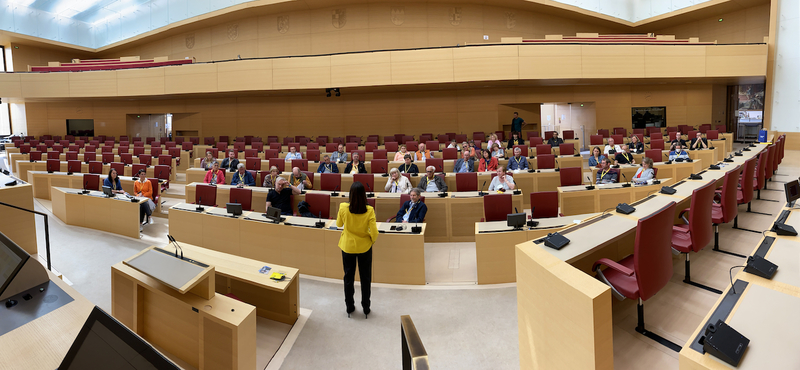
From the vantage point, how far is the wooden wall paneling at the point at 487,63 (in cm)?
1242

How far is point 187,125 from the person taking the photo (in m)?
17.9

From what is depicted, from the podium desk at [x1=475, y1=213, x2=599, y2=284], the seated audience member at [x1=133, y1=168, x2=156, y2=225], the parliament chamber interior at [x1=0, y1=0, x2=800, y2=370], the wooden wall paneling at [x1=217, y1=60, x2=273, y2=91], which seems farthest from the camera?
the wooden wall paneling at [x1=217, y1=60, x2=273, y2=91]

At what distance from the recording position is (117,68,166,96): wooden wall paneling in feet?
48.9

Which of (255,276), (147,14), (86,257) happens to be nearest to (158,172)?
(86,257)

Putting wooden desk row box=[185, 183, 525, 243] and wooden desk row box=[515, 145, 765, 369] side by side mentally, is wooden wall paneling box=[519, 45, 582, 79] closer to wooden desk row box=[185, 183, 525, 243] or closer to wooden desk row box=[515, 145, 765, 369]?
wooden desk row box=[185, 183, 525, 243]

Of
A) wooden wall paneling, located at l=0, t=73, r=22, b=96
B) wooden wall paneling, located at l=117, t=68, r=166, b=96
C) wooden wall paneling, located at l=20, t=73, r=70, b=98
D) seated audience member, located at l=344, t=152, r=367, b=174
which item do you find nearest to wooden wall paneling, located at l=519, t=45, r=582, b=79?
seated audience member, located at l=344, t=152, r=367, b=174

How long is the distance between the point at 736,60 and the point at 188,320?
17347 millimetres

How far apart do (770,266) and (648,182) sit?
16.6ft

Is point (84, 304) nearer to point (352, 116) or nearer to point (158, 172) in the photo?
point (158, 172)

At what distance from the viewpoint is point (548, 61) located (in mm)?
12461

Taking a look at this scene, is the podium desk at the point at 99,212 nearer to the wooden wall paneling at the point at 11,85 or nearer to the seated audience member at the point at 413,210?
the seated audience member at the point at 413,210

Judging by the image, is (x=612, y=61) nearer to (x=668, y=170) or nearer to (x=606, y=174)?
(x=668, y=170)

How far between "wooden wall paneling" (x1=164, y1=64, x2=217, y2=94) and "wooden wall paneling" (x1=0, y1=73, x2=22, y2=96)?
272 inches

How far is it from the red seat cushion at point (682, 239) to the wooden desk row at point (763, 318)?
0.97 metres
